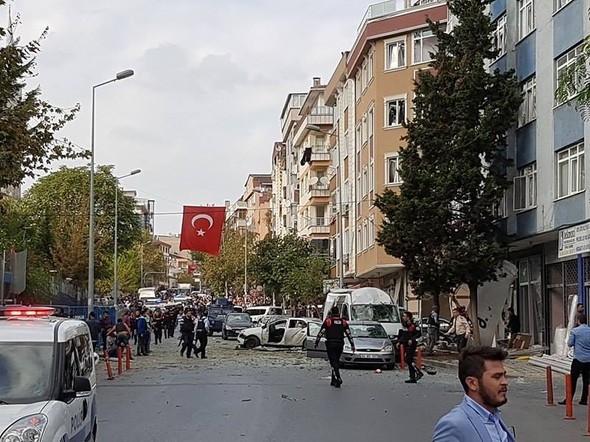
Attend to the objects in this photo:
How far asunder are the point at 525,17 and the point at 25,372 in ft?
93.9

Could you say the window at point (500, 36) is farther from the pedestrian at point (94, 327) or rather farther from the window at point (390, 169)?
the pedestrian at point (94, 327)

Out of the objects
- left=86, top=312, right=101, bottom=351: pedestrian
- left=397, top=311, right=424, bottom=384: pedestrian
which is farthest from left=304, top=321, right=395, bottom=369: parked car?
left=86, top=312, right=101, bottom=351: pedestrian

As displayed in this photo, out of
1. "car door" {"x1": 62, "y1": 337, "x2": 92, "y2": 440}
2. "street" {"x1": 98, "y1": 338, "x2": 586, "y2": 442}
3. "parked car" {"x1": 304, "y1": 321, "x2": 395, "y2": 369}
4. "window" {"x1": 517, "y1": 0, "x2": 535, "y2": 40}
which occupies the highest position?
"window" {"x1": 517, "y1": 0, "x2": 535, "y2": 40}

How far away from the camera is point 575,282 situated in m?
32.2

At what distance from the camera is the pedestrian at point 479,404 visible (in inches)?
187

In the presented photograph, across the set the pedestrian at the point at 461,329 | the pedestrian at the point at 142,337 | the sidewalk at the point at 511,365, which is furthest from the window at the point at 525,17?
the pedestrian at the point at 142,337

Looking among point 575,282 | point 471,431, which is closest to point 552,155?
point 575,282

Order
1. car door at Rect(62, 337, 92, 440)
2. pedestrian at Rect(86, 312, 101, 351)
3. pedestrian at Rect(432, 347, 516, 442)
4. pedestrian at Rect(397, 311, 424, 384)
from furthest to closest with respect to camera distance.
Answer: pedestrian at Rect(86, 312, 101, 351) → pedestrian at Rect(397, 311, 424, 384) → car door at Rect(62, 337, 92, 440) → pedestrian at Rect(432, 347, 516, 442)

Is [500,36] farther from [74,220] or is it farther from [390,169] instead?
[74,220]

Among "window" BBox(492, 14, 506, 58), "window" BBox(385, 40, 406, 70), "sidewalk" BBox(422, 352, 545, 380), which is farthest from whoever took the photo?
"window" BBox(385, 40, 406, 70)

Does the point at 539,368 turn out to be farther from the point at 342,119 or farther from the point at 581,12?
the point at 342,119

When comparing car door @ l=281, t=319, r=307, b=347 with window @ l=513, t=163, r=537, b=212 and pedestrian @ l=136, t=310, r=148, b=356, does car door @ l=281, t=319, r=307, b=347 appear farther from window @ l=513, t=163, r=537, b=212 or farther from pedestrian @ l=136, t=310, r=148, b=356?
window @ l=513, t=163, r=537, b=212

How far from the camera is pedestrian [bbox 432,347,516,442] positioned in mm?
4762

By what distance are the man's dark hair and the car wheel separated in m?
38.7
